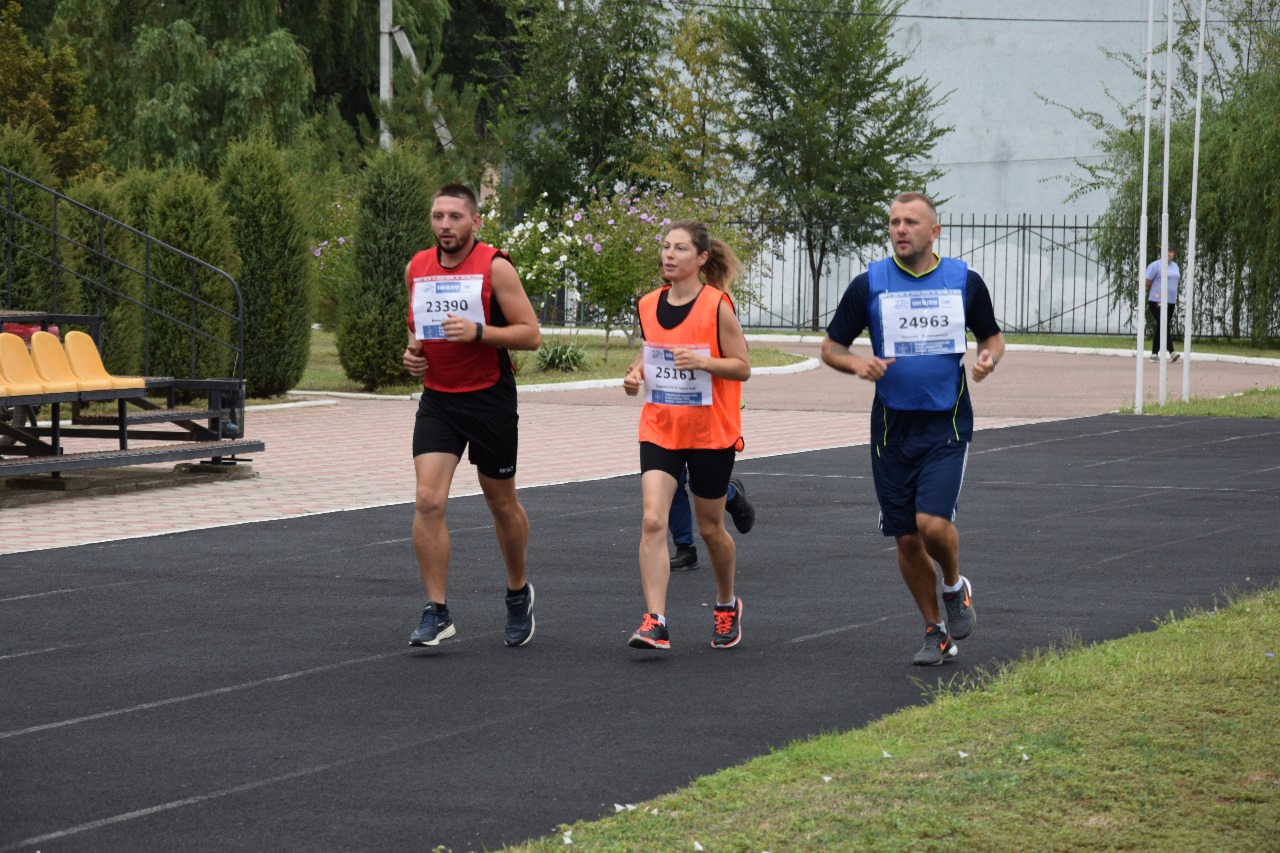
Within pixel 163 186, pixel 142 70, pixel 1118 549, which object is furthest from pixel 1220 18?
pixel 1118 549

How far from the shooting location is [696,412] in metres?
7.56

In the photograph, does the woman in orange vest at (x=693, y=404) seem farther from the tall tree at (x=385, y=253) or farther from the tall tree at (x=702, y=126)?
the tall tree at (x=702, y=126)

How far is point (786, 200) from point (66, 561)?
106 ft

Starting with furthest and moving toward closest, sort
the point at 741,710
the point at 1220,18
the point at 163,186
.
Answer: the point at 1220,18, the point at 163,186, the point at 741,710

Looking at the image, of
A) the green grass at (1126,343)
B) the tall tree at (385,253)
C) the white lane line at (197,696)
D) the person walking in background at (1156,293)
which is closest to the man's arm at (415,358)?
the white lane line at (197,696)

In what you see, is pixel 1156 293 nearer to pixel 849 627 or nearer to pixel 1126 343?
pixel 1126 343

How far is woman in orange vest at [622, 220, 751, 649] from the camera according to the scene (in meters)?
7.52

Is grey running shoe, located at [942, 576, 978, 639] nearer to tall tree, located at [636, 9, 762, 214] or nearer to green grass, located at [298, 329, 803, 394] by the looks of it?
green grass, located at [298, 329, 803, 394]

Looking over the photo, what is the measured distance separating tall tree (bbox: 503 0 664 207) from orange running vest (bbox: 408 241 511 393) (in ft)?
112

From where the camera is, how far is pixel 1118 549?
10.3 m

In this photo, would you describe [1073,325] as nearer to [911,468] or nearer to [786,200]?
[786,200]

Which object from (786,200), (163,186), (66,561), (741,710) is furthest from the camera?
(786,200)

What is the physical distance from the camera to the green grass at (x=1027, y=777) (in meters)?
4.76

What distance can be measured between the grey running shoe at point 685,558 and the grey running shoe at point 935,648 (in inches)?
111
